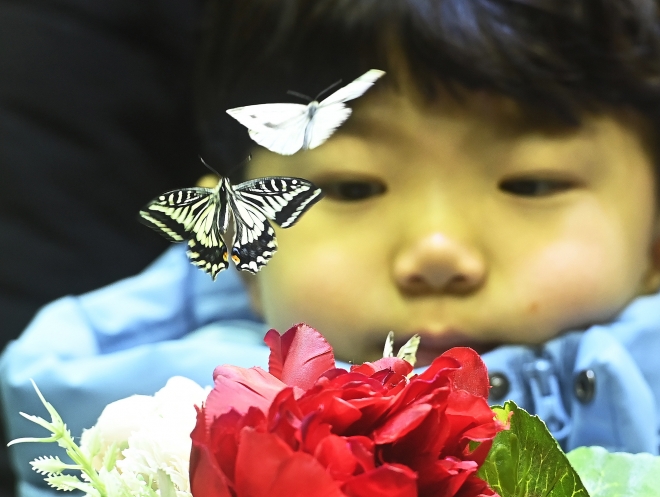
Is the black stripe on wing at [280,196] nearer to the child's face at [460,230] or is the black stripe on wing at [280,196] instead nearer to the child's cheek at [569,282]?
the child's face at [460,230]

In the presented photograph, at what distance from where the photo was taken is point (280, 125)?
22 centimetres

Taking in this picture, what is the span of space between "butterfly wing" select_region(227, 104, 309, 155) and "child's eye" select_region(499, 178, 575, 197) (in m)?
0.30

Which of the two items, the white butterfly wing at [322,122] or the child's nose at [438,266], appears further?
the child's nose at [438,266]

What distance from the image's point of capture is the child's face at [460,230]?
44 cm

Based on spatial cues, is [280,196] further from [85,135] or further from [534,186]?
[85,135]

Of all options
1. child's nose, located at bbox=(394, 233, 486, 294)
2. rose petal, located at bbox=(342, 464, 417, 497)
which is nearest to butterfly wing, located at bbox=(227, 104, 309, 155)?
rose petal, located at bbox=(342, 464, 417, 497)

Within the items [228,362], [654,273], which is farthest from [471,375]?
[654,273]

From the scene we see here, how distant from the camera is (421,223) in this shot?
45 cm

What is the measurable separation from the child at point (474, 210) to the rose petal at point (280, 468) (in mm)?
238

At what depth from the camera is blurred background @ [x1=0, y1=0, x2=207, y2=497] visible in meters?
0.75

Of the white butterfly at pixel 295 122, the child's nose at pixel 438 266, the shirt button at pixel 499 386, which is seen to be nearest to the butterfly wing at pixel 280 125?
the white butterfly at pixel 295 122

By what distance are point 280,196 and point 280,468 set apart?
0.08 meters

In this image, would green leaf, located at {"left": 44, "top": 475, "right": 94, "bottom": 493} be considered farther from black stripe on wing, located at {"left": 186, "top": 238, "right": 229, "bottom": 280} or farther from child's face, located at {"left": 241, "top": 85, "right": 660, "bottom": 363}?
child's face, located at {"left": 241, "top": 85, "right": 660, "bottom": 363}

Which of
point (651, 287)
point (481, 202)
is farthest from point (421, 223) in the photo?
point (651, 287)
